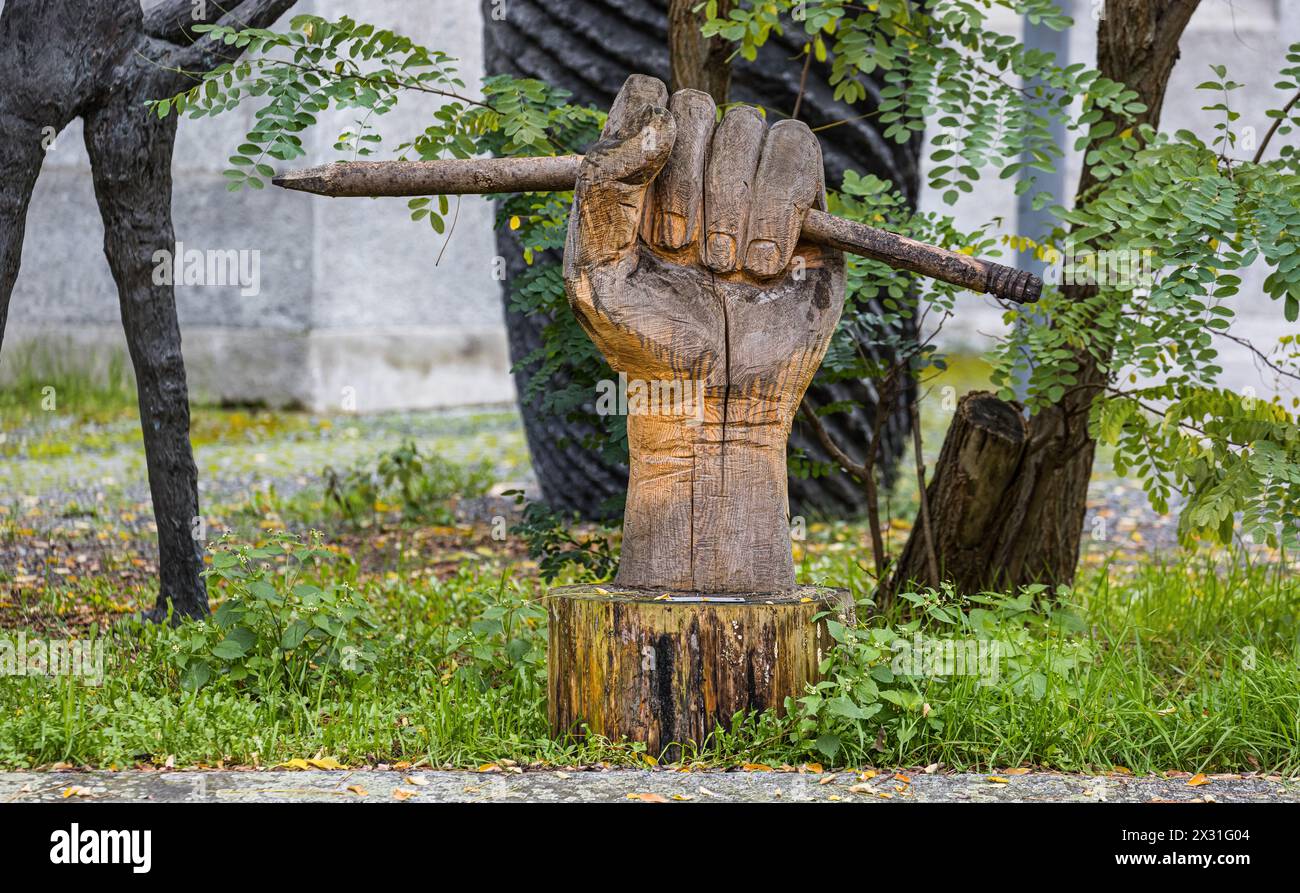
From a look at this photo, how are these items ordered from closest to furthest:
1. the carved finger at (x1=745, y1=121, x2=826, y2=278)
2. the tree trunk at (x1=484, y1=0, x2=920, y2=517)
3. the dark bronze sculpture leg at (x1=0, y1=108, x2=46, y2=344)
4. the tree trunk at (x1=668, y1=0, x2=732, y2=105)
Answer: the carved finger at (x1=745, y1=121, x2=826, y2=278)
the dark bronze sculpture leg at (x1=0, y1=108, x2=46, y2=344)
the tree trunk at (x1=668, y1=0, x2=732, y2=105)
the tree trunk at (x1=484, y1=0, x2=920, y2=517)

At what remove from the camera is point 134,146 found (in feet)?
13.4

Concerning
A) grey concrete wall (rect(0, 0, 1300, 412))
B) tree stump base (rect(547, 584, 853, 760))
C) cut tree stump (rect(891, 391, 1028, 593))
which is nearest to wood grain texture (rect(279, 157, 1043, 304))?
tree stump base (rect(547, 584, 853, 760))

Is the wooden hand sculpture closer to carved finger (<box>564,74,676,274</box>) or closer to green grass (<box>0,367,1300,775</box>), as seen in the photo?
carved finger (<box>564,74,676,274</box>)

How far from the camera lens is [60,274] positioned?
35.0 feet

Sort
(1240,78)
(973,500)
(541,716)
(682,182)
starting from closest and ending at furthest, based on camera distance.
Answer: (682,182) → (541,716) → (973,500) → (1240,78)

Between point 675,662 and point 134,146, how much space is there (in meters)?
2.24

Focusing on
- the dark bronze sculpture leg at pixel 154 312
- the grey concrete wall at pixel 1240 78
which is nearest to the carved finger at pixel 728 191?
the dark bronze sculpture leg at pixel 154 312

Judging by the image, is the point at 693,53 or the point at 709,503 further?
the point at 693,53

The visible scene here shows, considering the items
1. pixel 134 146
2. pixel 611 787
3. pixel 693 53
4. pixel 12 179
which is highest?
pixel 693 53

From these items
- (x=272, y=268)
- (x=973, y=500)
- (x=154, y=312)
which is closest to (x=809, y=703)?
(x=973, y=500)

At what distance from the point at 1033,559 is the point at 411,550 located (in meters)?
2.76

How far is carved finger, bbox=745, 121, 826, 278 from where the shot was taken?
11.2ft

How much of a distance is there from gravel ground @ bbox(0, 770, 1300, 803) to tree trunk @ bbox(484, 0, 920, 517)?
8.79ft

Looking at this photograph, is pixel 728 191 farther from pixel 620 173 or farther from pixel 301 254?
pixel 301 254
